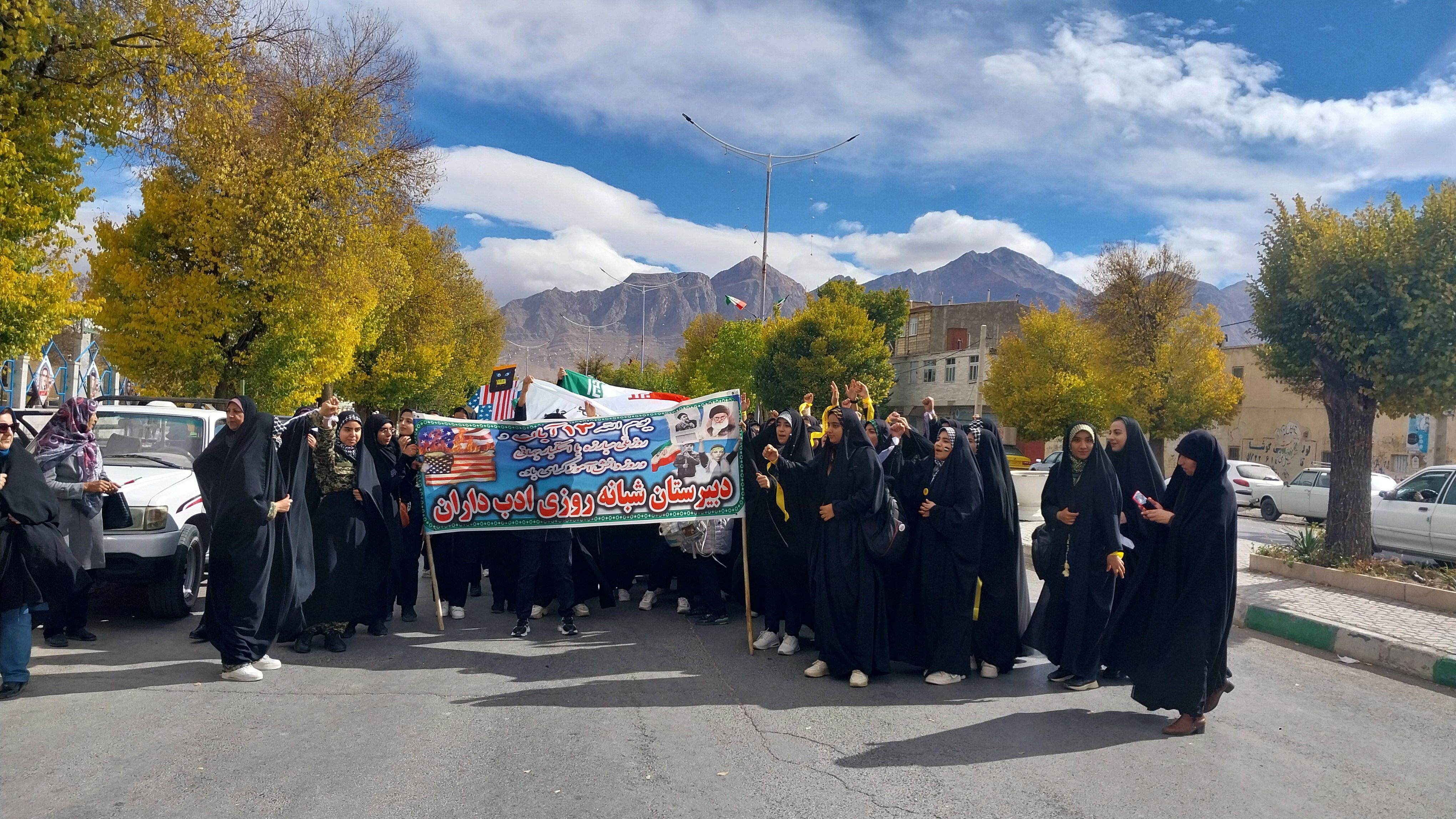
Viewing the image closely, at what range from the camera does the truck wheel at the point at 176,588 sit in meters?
7.02

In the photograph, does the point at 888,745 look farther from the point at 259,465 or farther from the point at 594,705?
the point at 259,465

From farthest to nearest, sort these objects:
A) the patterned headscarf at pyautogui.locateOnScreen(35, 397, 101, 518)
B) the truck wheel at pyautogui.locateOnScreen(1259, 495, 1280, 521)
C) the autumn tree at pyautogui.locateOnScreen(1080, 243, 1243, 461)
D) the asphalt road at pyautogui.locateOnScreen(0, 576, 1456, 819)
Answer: the autumn tree at pyautogui.locateOnScreen(1080, 243, 1243, 461), the truck wheel at pyautogui.locateOnScreen(1259, 495, 1280, 521), the patterned headscarf at pyautogui.locateOnScreen(35, 397, 101, 518), the asphalt road at pyautogui.locateOnScreen(0, 576, 1456, 819)

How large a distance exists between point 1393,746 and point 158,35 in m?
14.0

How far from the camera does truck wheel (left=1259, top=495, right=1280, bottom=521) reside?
69.3ft

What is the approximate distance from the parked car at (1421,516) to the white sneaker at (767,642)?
9.02 m

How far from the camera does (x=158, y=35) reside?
37.8 ft

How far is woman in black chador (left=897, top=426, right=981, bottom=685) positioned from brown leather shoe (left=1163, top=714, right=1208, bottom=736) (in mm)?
1305

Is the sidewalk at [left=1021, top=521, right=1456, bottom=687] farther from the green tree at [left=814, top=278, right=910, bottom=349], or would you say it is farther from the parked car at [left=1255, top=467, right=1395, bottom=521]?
the green tree at [left=814, top=278, right=910, bottom=349]

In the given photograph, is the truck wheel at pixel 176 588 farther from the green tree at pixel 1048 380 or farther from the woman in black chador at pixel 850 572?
the green tree at pixel 1048 380

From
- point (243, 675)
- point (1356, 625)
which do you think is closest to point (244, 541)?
point (243, 675)

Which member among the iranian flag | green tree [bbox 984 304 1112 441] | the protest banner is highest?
green tree [bbox 984 304 1112 441]

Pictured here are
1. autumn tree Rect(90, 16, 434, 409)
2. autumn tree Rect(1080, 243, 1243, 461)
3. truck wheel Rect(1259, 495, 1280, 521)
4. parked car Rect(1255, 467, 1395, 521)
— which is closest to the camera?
autumn tree Rect(90, 16, 434, 409)

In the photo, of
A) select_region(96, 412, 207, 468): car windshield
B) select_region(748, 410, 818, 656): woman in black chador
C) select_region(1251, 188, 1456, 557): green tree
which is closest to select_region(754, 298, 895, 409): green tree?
select_region(1251, 188, 1456, 557): green tree

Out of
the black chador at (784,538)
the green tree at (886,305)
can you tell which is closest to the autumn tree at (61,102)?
the black chador at (784,538)
